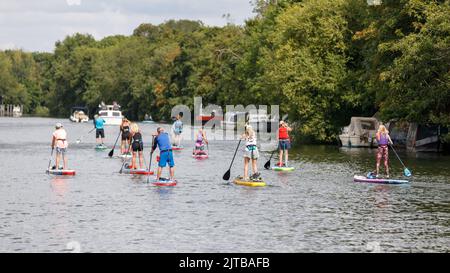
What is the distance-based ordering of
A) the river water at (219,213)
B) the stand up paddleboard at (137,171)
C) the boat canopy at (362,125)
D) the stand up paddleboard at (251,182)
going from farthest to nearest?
the boat canopy at (362,125) < the stand up paddleboard at (137,171) < the stand up paddleboard at (251,182) < the river water at (219,213)

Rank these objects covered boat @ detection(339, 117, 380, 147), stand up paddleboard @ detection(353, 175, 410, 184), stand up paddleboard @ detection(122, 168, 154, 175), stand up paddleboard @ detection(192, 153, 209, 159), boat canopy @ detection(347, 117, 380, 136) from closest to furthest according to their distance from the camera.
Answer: stand up paddleboard @ detection(353, 175, 410, 184), stand up paddleboard @ detection(122, 168, 154, 175), stand up paddleboard @ detection(192, 153, 209, 159), boat canopy @ detection(347, 117, 380, 136), covered boat @ detection(339, 117, 380, 147)

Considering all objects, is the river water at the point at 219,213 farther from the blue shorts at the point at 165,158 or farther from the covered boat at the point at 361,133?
the covered boat at the point at 361,133

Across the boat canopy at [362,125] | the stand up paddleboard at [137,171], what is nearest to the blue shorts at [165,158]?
the stand up paddleboard at [137,171]

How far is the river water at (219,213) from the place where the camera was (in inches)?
776

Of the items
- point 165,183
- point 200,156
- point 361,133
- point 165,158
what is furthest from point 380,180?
point 361,133

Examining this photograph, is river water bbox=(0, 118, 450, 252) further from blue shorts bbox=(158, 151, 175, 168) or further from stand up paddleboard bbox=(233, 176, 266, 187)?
blue shorts bbox=(158, 151, 175, 168)

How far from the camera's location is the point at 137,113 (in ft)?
568

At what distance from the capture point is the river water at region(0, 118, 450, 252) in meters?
19.7

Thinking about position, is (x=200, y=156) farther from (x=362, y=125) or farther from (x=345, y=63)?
(x=345, y=63)

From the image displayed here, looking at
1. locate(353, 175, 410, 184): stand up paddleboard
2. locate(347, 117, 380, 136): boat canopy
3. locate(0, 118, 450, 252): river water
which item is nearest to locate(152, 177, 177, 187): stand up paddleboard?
locate(0, 118, 450, 252): river water

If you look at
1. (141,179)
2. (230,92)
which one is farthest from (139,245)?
(230,92)

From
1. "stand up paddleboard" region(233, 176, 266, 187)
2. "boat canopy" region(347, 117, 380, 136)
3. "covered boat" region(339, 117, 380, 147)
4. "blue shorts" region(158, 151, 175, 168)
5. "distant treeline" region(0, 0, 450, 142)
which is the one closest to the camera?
"blue shorts" region(158, 151, 175, 168)

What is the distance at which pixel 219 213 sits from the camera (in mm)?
24734
